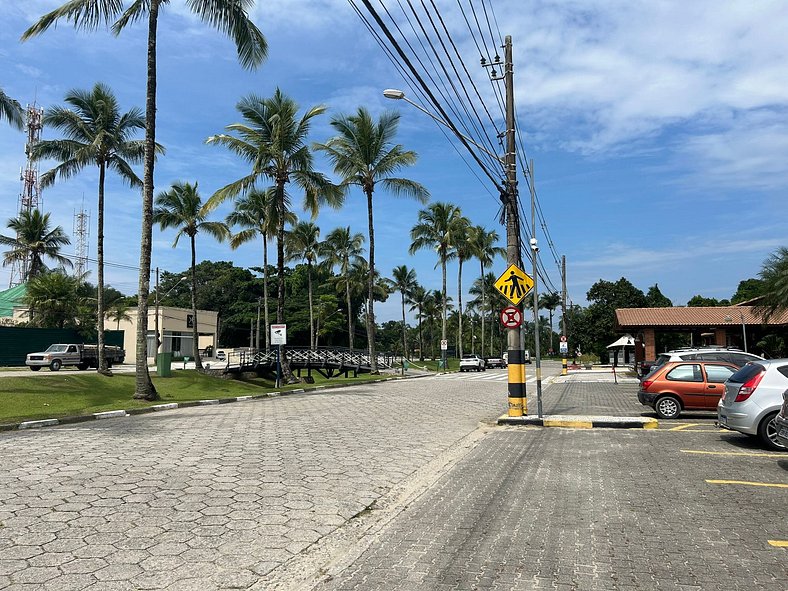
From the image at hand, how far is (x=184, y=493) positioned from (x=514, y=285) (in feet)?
31.3

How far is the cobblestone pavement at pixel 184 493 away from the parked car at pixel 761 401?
4.94 meters

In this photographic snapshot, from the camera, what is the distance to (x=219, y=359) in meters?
65.0

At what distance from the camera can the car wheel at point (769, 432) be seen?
9539 millimetres

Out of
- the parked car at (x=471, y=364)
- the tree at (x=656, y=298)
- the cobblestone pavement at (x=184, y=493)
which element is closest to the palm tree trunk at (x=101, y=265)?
the cobblestone pavement at (x=184, y=493)

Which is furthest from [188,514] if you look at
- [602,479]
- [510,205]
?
[510,205]

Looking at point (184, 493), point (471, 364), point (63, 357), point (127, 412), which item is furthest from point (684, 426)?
point (471, 364)

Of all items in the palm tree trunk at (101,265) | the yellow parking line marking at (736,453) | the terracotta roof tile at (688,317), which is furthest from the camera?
the terracotta roof tile at (688,317)

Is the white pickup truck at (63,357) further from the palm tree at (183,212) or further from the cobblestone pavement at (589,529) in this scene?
the cobblestone pavement at (589,529)

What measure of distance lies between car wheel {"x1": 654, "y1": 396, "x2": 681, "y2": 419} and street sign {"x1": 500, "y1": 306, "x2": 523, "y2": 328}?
3948mm

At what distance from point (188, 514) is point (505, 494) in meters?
3.54

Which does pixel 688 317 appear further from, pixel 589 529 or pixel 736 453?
pixel 589 529

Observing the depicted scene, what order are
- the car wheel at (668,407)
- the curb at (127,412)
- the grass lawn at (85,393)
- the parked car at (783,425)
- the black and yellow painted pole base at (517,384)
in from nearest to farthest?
the parked car at (783,425) < the curb at (127,412) < the black and yellow painted pole base at (517,384) < the car wheel at (668,407) < the grass lawn at (85,393)

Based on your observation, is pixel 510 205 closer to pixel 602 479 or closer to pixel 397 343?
pixel 602 479

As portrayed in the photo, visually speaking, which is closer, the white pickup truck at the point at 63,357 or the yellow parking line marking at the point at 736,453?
the yellow parking line marking at the point at 736,453
